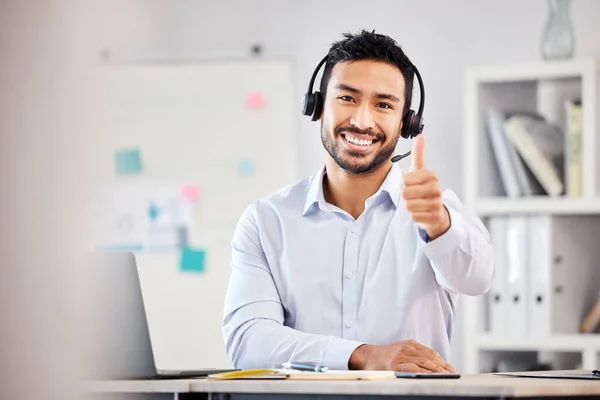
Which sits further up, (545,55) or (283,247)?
(545,55)

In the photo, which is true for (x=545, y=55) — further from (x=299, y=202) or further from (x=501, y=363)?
(x=299, y=202)

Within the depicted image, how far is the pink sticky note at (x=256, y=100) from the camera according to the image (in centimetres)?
356

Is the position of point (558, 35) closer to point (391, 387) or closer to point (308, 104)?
→ point (308, 104)

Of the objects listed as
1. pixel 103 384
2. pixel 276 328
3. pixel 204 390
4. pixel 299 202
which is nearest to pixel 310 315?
pixel 276 328

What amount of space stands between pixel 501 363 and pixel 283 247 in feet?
4.85

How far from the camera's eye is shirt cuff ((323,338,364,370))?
1.49 m

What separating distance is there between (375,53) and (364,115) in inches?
5.6

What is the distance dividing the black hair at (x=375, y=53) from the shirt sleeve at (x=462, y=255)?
347mm

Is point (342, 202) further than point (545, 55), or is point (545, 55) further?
point (545, 55)

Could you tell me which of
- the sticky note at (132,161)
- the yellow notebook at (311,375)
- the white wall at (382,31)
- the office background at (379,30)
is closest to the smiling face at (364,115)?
the yellow notebook at (311,375)

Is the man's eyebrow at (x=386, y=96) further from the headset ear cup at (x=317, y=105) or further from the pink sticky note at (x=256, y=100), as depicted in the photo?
the pink sticky note at (x=256, y=100)

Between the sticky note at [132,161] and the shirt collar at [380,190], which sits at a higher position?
the sticky note at [132,161]

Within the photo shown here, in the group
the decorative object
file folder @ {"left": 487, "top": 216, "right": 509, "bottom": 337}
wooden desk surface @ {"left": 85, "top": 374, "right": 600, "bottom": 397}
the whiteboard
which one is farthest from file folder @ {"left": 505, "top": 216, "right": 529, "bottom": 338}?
wooden desk surface @ {"left": 85, "top": 374, "right": 600, "bottom": 397}

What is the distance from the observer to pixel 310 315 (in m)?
1.75
